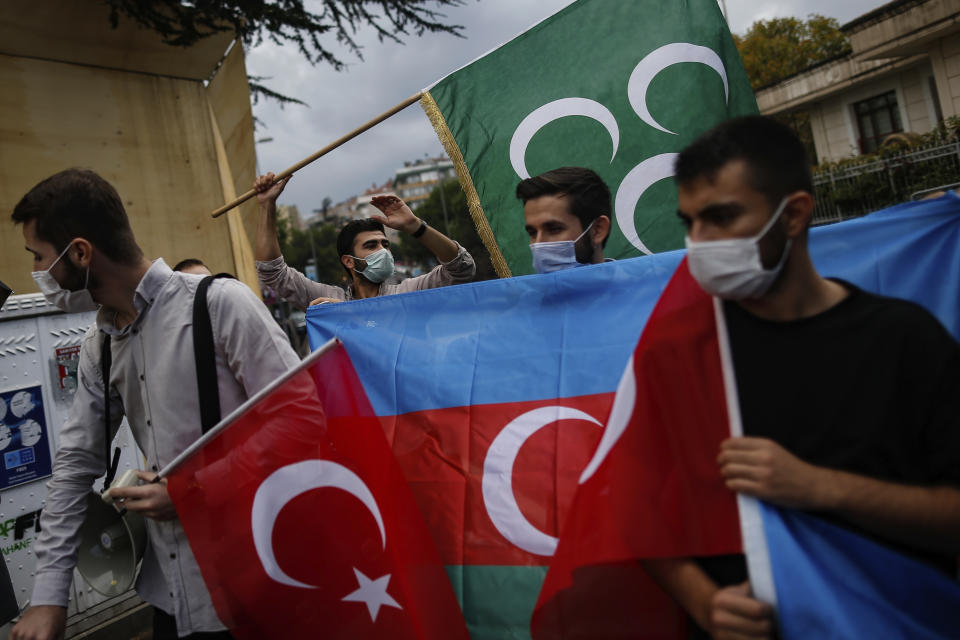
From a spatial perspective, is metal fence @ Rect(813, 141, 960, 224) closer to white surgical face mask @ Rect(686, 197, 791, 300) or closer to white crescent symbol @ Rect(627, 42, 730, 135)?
white crescent symbol @ Rect(627, 42, 730, 135)

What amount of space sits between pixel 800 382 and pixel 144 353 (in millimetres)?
1859

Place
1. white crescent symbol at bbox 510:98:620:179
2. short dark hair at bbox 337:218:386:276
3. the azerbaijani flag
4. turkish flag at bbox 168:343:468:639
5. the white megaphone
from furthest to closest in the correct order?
short dark hair at bbox 337:218:386:276, white crescent symbol at bbox 510:98:620:179, the white megaphone, turkish flag at bbox 168:343:468:639, the azerbaijani flag

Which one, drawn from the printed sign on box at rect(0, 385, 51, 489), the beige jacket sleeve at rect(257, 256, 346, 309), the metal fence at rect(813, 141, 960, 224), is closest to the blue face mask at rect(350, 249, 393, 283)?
the beige jacket sleeve at rect(257, 256, 346, 309)

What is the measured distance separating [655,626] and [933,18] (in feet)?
79.5

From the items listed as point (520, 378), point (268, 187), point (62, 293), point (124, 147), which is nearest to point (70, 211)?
point (62, 293)

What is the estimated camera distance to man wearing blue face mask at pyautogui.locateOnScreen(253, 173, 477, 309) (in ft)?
12.2

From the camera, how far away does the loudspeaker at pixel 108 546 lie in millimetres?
2139

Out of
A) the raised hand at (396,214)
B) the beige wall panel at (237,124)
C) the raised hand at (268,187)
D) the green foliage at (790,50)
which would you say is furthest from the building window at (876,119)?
the raised hand at (268,187)

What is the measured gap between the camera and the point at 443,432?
224 cm

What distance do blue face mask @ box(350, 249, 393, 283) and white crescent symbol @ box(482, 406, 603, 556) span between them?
6.82 feet

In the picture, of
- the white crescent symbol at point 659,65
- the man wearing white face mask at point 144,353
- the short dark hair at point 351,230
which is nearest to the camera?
the man wearing white face mask at point 144,353

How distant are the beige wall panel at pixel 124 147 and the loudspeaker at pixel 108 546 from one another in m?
5.57

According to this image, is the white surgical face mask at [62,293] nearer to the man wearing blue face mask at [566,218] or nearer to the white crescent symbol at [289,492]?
the white crescent symbol at [289,492]

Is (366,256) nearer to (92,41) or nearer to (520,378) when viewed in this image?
(520,378)
